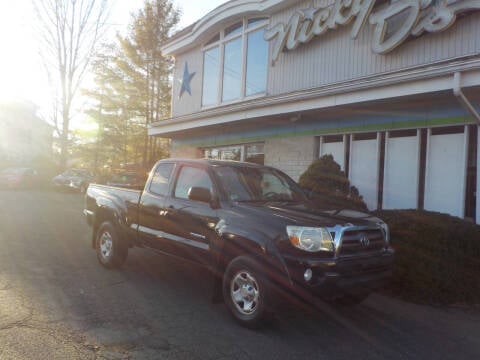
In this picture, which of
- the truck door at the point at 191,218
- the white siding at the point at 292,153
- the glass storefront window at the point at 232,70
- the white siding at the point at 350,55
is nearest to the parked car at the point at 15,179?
the glass storefront window at the point at 232,70

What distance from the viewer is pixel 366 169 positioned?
9.45 meters

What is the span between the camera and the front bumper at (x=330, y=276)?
3.73 m

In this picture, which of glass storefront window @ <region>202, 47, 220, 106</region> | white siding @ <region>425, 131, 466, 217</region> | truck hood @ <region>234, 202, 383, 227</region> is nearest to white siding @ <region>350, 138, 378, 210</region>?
white siding @ <region>425, 131, 466, 217</region>

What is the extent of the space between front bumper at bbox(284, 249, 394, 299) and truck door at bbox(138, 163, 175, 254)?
1.96 meters

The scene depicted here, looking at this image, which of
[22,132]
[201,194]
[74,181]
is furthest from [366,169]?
[22,132]

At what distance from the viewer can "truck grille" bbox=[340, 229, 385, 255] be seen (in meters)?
3.96

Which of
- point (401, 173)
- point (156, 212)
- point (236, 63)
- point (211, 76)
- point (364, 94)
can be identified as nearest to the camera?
point (156, 212)

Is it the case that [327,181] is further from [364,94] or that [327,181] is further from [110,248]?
[110,248]

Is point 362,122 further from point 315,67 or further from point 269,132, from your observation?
point 269,132

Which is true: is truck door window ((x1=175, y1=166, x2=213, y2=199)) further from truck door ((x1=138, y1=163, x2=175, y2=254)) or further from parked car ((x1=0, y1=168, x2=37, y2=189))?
parked car ((x1=0, y1=168, x2=37, y2=189))

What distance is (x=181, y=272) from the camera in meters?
6.28

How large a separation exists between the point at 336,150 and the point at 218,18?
6877 mm

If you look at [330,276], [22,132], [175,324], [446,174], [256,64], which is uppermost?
[22,132]

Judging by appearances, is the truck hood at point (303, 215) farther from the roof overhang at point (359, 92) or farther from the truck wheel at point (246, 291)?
the roof overhang at point (359, 92)
